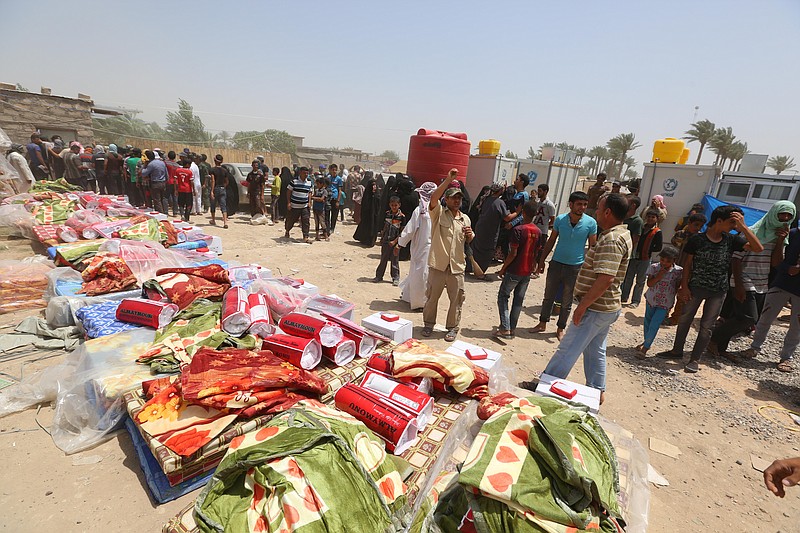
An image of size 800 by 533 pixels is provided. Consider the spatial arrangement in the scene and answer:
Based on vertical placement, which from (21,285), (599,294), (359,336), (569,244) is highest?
(569,244)

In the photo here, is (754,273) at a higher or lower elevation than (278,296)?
higher

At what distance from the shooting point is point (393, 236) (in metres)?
5.87

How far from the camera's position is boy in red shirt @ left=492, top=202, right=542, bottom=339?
4.28m

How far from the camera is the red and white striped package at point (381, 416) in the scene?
83.2 inches

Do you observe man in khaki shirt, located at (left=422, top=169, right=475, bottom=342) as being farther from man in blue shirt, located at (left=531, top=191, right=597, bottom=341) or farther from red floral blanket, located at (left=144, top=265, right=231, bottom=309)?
red floral blanket, located at (left=144, top=265, right=231, bottom=309)

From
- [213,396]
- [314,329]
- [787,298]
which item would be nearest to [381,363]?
[314,329]

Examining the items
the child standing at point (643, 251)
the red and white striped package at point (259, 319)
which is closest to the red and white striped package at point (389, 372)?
the red and white striped package at point (259, 319)

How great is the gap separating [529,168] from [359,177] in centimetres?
603

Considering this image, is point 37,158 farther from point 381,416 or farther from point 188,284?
point 381,416

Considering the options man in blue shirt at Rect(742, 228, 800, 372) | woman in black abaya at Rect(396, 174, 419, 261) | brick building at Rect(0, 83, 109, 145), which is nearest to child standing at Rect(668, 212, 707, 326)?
man in blue shirt at Rect(742, 228, 800, 372)

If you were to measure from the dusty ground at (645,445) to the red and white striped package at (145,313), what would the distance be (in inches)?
33.2

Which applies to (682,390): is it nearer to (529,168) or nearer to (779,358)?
(779,358)

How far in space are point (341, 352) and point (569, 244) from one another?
289 centimetres

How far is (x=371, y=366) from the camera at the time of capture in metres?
2.84
